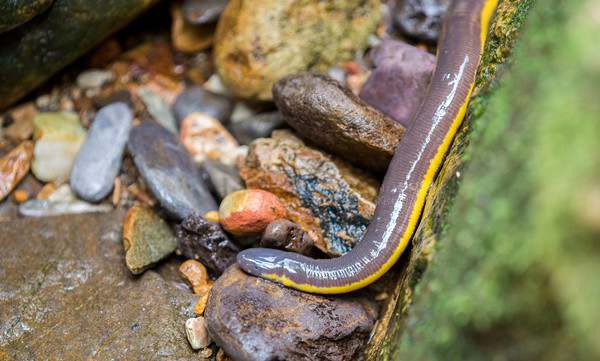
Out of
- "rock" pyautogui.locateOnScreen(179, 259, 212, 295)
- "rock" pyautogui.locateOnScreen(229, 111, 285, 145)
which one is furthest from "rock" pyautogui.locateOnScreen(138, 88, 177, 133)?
"rock" pyautogui.locateOnScreen(179, 259, 212, 295)

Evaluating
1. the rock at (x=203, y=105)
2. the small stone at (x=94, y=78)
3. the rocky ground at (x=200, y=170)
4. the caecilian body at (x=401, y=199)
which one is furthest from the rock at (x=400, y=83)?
the small stone at (x=94, y=78)

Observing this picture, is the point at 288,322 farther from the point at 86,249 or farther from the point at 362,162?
the point at 86,249

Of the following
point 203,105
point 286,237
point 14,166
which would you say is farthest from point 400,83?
point 14,166

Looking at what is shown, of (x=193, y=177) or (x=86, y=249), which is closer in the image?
(x=86, y=249)

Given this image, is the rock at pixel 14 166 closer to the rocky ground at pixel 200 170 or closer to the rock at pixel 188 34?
the rocky ground at pixel 200 170

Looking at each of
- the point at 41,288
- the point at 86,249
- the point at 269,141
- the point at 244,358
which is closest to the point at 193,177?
the point at 269,141

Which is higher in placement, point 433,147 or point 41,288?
point 433,147

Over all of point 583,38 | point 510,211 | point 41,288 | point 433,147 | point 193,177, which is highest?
point 583,38
